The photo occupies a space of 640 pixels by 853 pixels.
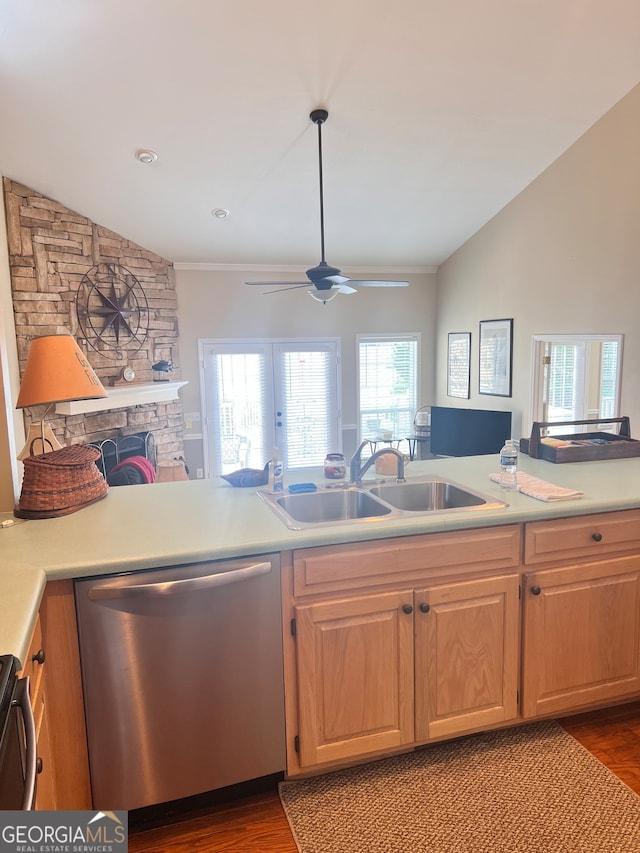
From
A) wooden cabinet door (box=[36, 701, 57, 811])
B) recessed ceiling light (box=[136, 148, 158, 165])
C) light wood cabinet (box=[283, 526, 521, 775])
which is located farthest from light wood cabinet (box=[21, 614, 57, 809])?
recessed ceiling light (box=[136, 148, 158, 165])

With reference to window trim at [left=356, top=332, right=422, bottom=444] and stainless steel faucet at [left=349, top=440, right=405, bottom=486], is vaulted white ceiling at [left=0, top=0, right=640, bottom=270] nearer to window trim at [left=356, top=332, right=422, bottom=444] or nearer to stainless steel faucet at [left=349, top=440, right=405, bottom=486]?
window trim at [left=356, top=332, right=422, bottom=444]

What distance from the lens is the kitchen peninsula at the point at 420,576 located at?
1.77 m

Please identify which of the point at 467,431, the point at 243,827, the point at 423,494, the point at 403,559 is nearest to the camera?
the point at 243,827

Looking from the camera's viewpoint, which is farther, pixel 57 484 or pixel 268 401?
pixel 268 401

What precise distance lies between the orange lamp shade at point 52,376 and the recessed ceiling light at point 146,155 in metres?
2.43

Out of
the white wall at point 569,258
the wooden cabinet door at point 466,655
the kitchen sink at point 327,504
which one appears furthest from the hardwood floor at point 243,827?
the white wall at point 569,258

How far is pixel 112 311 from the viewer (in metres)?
4.92

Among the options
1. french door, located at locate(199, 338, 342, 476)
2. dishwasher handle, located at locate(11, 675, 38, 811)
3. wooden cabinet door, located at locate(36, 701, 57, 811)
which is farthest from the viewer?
french door, located at locate(199, 338, 342, 476)

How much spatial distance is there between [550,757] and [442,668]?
578 mm

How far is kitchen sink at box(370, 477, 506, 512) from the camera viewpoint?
2.34 metres

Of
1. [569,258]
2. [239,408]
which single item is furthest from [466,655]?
[239,408]

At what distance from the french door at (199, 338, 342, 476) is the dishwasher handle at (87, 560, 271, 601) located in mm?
4460

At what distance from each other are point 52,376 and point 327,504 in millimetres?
1179

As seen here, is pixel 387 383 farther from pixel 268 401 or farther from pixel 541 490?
pixel 541 490
